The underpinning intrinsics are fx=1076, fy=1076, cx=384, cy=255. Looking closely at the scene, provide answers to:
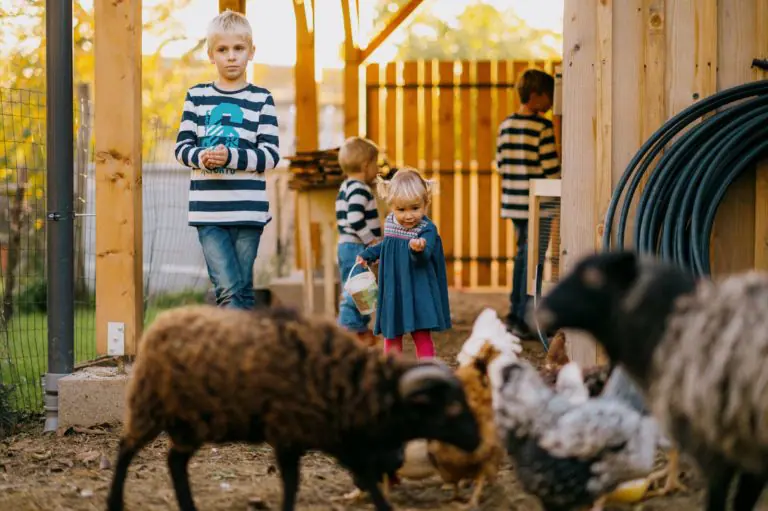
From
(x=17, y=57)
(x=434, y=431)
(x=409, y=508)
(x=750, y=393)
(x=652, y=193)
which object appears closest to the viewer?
(x=750, y=393)

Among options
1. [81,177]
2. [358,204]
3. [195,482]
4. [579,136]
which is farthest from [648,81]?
[81,177]

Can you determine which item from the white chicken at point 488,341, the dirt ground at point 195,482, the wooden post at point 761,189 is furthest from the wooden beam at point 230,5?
the white chicken at point 488,341

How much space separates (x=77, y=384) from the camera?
6203 mm

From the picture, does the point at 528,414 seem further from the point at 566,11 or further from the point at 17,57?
the point at 17,57

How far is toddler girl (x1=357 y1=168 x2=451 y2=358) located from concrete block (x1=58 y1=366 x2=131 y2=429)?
1.60 m

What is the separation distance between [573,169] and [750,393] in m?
3.20

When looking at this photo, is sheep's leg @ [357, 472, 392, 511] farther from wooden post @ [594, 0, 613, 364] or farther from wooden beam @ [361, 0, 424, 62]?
wooden beam @ [361, 0, 424, 62]

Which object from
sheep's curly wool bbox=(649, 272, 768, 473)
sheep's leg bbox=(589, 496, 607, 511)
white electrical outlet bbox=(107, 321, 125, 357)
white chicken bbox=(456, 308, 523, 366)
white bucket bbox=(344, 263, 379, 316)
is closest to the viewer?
sheep's curly wool bbox=(649, 272, 768, 473)

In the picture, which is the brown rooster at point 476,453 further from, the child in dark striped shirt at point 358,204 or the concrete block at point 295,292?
the concrete block at point 295,292

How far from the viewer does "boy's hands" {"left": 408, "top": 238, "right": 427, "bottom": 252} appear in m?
6.27

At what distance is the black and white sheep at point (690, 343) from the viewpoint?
324 cm

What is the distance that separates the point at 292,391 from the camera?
371cm

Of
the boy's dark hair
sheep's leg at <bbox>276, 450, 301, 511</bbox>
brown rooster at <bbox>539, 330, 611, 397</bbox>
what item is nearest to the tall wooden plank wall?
brown rooster at <bbox>539, 330, 611, 397</bbox>

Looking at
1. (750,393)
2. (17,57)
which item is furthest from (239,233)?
(17,57)
